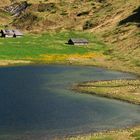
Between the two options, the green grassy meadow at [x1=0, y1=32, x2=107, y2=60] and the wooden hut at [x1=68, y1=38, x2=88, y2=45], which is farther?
the wooden hut at [x1=68, y1=38, x2=88, y2=45]

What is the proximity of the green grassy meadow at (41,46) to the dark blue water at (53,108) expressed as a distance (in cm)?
2658

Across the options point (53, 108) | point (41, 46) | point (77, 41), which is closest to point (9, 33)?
point (41, 46)

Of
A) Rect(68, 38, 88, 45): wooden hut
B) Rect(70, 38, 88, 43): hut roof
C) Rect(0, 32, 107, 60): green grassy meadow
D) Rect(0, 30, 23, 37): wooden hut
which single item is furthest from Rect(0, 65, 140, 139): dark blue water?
Rect(0, 30, 23, 37): wooden hut

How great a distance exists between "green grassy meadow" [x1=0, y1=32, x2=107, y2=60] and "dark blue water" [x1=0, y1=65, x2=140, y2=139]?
26.6 metres

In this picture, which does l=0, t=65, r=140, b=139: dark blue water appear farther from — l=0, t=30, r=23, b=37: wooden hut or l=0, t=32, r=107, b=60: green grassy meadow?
l=0, t=30, r=23, b=37: wooden hut

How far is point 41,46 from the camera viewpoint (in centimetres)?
15475

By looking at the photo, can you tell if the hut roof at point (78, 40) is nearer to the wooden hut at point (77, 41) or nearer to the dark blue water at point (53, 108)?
the wooden hut at point (77, 41)

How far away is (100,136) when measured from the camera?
64938mm

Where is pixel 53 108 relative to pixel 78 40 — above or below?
below

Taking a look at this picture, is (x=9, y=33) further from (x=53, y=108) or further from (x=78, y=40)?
(x=53, y=108)

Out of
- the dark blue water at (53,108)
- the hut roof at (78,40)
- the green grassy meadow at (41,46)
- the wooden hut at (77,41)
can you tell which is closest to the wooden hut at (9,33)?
the green grassy meadow at (41,46)

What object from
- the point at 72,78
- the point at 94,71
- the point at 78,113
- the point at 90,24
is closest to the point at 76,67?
the point at 94,71

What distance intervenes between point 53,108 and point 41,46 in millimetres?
77148

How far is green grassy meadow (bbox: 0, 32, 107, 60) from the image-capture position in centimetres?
14075
